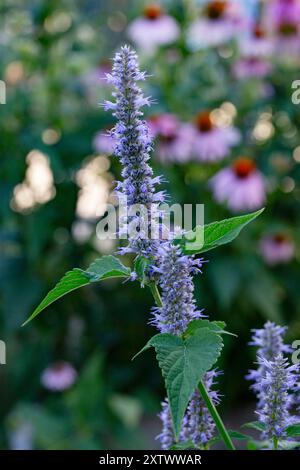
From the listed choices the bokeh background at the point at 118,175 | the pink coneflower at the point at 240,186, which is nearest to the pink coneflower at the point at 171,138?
the bokeh background at the point at 118,175

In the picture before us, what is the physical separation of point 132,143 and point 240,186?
1655mm

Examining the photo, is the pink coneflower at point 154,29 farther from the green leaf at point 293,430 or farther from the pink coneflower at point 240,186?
the green leaf at point 293,430

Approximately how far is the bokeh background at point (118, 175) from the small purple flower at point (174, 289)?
1600mm

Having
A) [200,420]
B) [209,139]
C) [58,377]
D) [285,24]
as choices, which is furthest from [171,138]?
[200,420]

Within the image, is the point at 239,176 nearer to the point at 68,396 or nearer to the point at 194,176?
the point at 194,176

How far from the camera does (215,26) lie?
98.6 inches

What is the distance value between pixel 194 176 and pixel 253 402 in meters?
0.72

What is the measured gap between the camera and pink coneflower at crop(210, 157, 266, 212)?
7.56ft

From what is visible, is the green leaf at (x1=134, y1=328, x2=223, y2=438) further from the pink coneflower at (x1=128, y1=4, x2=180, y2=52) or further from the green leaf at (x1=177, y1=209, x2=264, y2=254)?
the pink coneflower at (x1=128, y1=4, x2=180, y2=52)

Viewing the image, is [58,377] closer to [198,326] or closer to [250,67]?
[250,67]

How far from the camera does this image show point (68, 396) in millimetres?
2223

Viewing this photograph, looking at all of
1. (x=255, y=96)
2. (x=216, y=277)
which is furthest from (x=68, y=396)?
(x=255, y=96)

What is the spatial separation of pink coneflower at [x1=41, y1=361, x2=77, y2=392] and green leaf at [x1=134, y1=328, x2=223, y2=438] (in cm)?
176

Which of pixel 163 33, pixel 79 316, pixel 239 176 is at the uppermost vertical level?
pixel 163 33
